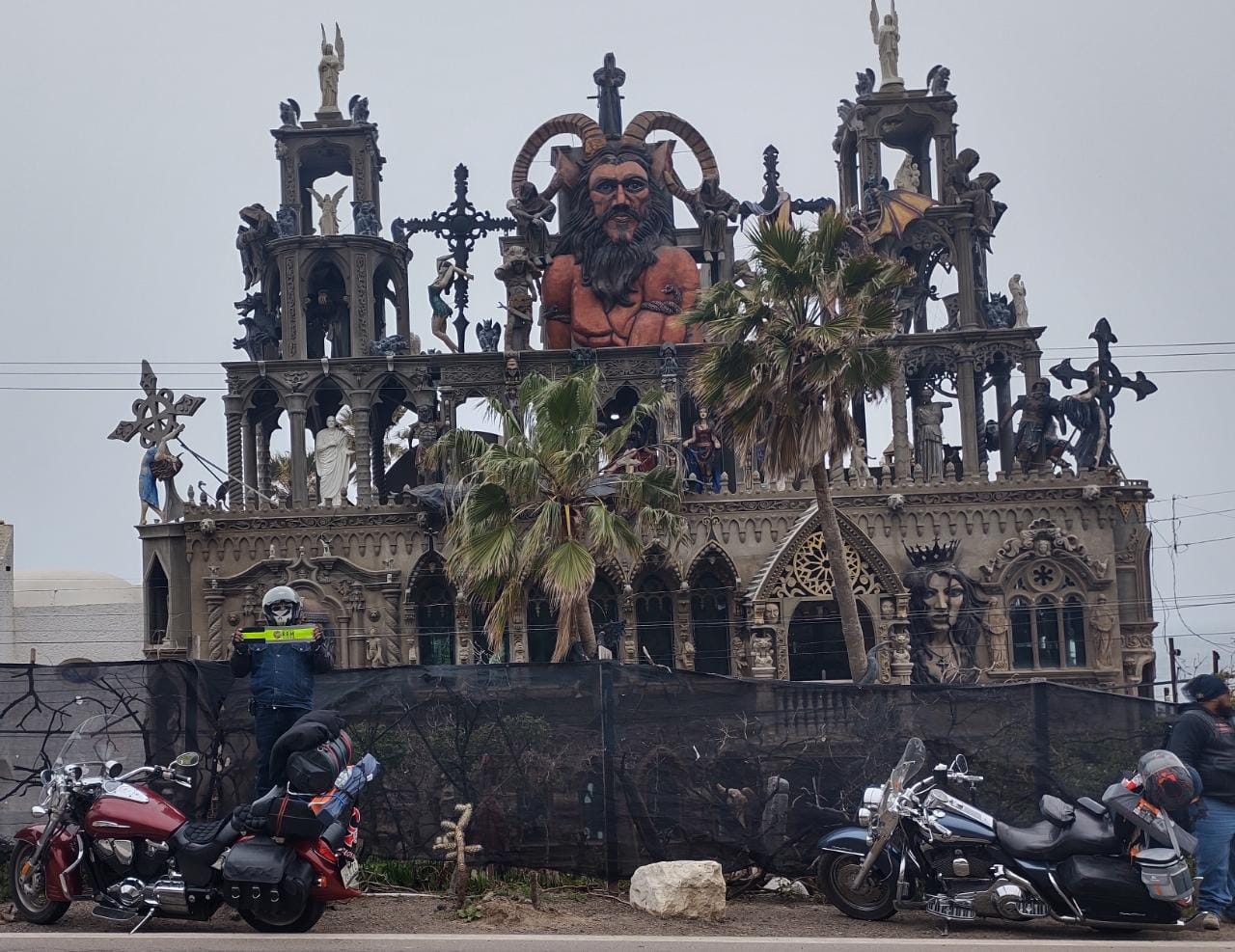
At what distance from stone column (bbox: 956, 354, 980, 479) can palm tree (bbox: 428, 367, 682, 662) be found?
585 inches

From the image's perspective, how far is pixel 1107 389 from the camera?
4106 centimetres

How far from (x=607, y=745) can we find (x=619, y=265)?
29.8 m

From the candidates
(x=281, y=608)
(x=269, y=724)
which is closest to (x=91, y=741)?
(x=269, y=724)

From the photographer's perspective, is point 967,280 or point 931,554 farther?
point 967,280

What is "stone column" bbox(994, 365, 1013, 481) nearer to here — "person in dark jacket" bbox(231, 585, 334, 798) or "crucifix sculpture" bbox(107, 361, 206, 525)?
"crucifix sculpture" bbox(107, 361, 206, 525)

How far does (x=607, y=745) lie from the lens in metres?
14.1

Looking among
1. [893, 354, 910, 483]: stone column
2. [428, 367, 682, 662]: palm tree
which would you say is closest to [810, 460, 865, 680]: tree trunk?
[428, 367, 682, 662]: palm tree

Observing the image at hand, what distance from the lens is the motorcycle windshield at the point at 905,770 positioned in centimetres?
1282

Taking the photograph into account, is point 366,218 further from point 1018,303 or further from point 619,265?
point 1018,303

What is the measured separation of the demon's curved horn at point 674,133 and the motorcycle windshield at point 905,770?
32.6 m

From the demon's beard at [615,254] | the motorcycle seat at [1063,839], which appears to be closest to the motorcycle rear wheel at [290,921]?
the motorcycle seat at [1063,839]

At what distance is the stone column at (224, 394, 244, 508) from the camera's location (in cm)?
4309

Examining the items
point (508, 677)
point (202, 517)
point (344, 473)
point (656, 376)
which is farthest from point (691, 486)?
point (508, 677)

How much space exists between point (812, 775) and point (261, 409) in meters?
33.4
